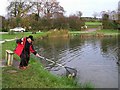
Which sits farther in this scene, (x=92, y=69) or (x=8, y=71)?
(x=92, y=69)

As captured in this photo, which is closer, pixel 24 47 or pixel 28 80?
pixel 28 80

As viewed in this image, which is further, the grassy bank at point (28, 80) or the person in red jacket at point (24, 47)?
the person in red jacket at point (24, 47)

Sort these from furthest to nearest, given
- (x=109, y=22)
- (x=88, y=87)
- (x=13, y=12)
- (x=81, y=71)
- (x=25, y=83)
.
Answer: (x=109, y=22)
(x=13, y=12)
(x=81, y=71)
(x=88, y=87)
(x=25, y=83)

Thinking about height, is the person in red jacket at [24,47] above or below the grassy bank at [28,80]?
above

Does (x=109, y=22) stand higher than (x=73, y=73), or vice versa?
(x=109, y=22)

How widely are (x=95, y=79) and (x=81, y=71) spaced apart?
249 cm

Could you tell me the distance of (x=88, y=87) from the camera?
11273 millimetres

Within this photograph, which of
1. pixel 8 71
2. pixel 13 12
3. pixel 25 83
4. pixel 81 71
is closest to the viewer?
pixel 25 83

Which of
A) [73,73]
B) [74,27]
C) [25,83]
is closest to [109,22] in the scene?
[74,27]

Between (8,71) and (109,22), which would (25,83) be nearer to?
(8,71)

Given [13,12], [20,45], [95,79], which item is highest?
[13,12]

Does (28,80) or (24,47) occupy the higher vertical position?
(24,47)

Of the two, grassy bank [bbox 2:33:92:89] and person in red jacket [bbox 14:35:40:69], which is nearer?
grassy bank [bbox 2:33:92:89]

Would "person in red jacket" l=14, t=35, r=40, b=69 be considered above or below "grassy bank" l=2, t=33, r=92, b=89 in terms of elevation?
above
